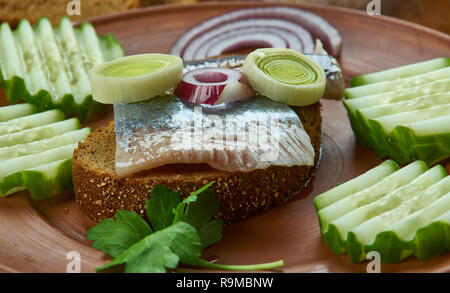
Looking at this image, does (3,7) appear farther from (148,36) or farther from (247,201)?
(247,201)

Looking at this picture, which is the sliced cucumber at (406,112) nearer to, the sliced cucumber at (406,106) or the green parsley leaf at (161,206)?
the sliced cucumber at (406,106)

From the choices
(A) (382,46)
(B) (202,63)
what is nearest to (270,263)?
(B) (202,63)

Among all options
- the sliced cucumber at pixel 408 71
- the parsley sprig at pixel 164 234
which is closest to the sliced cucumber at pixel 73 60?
the parsley sprig at pixel 164 234

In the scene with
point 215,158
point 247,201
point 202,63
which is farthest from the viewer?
point 202,63

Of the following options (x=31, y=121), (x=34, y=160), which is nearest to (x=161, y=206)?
(x=34, y=160)

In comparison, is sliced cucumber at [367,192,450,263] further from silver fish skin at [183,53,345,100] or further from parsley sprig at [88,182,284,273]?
silver fish skin at [183,53,345,100]

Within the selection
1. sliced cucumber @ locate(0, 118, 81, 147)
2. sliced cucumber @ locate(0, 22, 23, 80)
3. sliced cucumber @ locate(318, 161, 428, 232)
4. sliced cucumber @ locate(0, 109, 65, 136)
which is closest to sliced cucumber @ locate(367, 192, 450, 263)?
sliced cucumber @ locate(318, 161, 428, 232)
